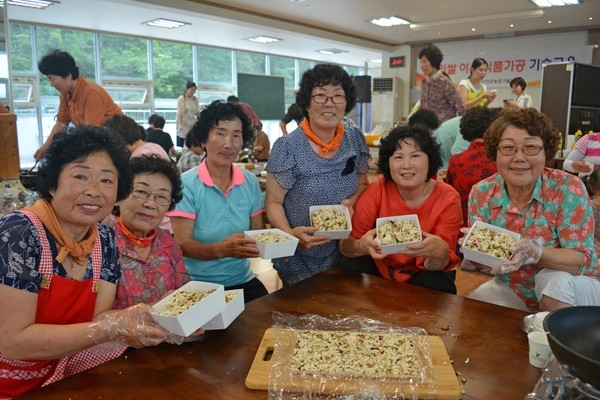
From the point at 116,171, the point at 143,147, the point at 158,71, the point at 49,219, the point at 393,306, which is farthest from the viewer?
the point at 158,71

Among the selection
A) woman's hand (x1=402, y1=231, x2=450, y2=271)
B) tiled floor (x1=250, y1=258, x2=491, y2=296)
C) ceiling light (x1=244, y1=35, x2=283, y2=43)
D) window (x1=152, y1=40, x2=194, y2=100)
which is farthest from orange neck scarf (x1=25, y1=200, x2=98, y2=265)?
window (x1=152, y1=40, x2=194, y2=100)

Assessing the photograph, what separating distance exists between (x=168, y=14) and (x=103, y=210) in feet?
24.0

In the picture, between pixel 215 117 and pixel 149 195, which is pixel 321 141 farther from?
pixel 149 195

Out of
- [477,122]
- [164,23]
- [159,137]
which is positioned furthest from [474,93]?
[164,23]

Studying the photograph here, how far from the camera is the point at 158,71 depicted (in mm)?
10633

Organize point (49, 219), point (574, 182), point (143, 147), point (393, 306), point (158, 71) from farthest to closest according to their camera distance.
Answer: point (158, 71) → point (143, 147) → point (574, 182) → point (393, 306) → point (49, 219)

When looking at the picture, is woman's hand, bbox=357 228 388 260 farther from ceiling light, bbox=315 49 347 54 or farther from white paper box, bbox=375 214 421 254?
ceiling light, bbox=315 49 347 54

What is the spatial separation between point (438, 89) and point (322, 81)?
3537 mm

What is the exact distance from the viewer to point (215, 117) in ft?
7.24

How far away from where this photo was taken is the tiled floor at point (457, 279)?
3754 mm

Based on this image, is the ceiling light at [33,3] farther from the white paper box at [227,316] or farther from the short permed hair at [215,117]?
the white paper box at [227,316]

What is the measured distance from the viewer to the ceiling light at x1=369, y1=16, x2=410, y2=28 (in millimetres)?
9141

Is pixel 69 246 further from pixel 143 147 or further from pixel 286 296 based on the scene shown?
pixel 143 147

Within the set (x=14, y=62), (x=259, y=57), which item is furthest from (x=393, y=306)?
(x=259, y=57)
